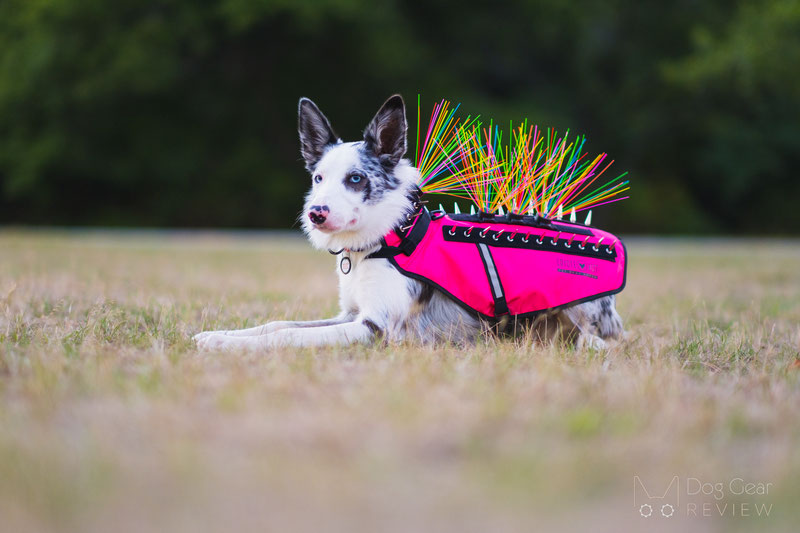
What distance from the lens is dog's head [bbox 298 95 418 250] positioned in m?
3.29

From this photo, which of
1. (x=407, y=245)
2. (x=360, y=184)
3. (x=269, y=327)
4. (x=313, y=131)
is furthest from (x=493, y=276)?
(x=313, y=131)

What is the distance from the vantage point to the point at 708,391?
245cm

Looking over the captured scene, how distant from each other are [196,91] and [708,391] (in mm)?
18771

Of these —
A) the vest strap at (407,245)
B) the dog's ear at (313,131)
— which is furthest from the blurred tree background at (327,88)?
the vest strap at (407,245)

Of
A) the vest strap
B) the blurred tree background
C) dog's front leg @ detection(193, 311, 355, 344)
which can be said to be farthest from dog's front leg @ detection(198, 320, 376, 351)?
the blurred tree background

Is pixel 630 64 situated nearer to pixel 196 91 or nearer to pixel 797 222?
pixel 797 222

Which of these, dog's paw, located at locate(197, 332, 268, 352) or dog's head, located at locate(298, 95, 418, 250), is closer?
dog's paw, located at locate(197, 332, 268, 352)

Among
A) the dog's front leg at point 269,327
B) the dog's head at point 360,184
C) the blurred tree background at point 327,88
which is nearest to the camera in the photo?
the dog's front leg at point 269,327

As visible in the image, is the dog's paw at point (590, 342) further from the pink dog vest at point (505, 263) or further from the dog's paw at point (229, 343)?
the dog's paw at point (229, 343)

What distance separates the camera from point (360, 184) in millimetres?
3402

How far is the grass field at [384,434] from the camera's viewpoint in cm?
151

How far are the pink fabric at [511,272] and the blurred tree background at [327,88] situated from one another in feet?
46.7

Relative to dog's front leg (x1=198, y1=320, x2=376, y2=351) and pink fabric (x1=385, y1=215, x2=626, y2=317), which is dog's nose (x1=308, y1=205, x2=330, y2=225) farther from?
dog's front leg (x1=198, y1=320, x2=376, y2=351)

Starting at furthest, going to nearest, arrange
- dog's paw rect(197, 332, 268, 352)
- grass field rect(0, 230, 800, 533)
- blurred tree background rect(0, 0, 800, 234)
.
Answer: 1. blurred tree background rect(0, 0, 800, 234)
2. dog's paw rect(197, 332, 268, 352)
3. grass field rect(0, 230, 800, 533)
